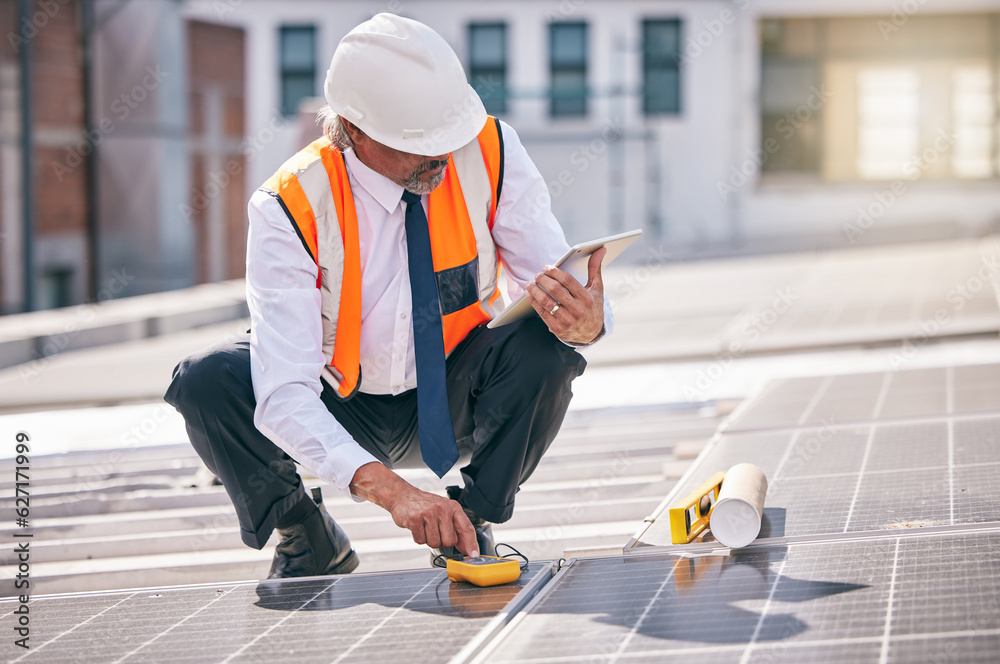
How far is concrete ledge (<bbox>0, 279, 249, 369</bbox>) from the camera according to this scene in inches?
350

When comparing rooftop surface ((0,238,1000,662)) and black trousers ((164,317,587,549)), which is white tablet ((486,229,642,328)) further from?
rooftop surface ((0,238,1000,662))

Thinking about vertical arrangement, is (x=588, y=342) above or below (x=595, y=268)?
below

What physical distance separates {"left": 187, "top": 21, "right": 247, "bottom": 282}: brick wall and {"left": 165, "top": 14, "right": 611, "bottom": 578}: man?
13.9m

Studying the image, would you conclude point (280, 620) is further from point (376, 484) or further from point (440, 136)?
point (440, 136)

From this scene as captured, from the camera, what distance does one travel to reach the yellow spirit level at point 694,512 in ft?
7.99

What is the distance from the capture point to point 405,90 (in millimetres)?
2604

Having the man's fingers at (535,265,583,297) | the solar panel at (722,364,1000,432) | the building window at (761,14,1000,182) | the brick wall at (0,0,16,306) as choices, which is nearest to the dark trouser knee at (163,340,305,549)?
the man's fingers at (535,265,583,297)

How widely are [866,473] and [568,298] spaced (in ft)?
3.59

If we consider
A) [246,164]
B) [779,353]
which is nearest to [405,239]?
[779,353]

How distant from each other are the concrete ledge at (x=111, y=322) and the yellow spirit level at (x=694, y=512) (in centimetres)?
722

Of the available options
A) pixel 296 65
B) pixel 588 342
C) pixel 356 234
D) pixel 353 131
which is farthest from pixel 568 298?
pixel 296 65

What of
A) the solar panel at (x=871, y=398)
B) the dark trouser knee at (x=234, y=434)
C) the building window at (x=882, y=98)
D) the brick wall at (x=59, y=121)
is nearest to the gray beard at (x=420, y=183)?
the dark trouser knee at (x=234, y=434)

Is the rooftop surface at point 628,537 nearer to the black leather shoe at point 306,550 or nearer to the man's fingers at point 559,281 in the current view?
the black leather shoe at point 306,550

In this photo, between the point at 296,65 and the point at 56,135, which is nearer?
the point at 56,135
